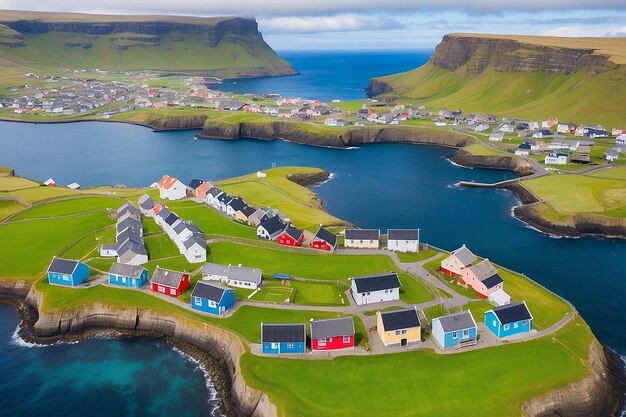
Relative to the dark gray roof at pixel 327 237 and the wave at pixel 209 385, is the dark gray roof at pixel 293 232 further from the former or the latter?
the wave at pixel 209 385

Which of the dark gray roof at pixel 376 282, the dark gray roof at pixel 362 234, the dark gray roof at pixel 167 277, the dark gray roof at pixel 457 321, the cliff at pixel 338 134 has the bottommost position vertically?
the cliff at pixel 338 134

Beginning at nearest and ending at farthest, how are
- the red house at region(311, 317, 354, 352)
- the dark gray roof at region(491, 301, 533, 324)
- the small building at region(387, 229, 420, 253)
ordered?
the red house at region(311, 317, 354, 352)
the dark gray roof at region(491, 301, 533, 324)
the small building at region(387, 229, 420, 253)

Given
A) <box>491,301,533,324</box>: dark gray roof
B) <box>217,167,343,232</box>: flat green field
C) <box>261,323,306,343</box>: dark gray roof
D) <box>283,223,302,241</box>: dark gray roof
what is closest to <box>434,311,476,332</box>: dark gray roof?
<box>491,301,533,324</box>: dark gray roof

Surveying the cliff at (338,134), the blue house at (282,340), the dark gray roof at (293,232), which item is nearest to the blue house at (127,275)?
the dark gray roof at (293,232)

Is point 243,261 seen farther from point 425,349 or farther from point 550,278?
point 550,278

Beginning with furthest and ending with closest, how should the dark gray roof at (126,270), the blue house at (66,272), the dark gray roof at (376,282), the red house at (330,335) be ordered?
the blue house at (66,272), the dark gray roof at (126,270), the dark gray roof at (376,282), the red house at (330,335)

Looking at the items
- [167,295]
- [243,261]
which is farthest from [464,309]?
[167,295]

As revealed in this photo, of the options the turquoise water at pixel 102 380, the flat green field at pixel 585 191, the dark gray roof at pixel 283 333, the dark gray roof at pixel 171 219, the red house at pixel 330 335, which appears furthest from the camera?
the flat green field at pixel 585 191

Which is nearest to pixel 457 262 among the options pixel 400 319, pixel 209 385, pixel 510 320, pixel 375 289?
pixel 375 289

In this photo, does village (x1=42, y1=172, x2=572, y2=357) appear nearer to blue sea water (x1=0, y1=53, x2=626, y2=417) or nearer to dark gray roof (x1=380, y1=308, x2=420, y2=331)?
dark gray roof (x1=380, y1=308, x2=420, y2=331)
